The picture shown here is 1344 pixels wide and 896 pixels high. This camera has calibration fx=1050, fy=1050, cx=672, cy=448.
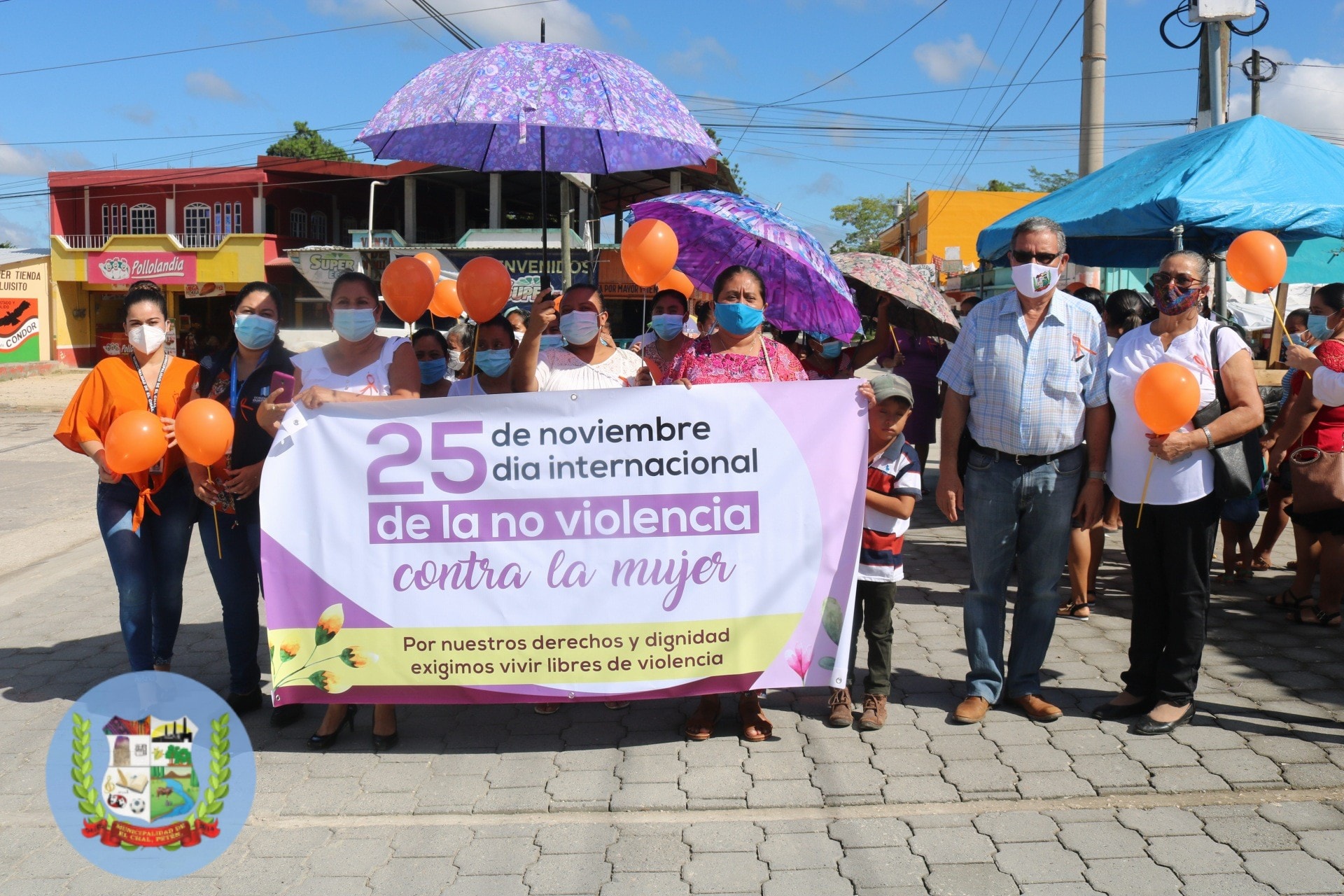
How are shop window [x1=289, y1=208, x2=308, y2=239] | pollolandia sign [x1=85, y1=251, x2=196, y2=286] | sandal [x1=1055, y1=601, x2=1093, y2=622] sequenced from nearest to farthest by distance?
1. sandal [x1=1055, y1=601, x2=1093, y2=622]
2. pollolandia sign [x1=85, y1=251, x2=196, y2=286]
3. shop window [x1=289, y1=208, x2=308, y2=239]

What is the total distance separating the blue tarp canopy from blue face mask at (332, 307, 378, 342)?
445 centimetres

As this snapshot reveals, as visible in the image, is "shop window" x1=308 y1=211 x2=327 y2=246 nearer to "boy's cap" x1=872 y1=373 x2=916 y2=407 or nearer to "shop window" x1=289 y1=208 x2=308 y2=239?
"shop window" x1=289 y1=208 x2=308 y2=239

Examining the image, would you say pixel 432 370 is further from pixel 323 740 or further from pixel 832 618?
pixel 832 618

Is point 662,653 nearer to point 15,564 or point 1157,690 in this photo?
point 1157,690

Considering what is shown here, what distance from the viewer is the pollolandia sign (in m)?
34.0

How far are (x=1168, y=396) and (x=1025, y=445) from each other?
0.55 metres

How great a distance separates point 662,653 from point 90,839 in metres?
2.04

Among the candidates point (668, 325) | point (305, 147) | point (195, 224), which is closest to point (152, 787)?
point (668, 325)

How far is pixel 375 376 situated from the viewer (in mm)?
4309

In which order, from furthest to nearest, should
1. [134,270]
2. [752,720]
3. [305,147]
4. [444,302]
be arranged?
[305,147], [134,270], [444,302], [752,720]

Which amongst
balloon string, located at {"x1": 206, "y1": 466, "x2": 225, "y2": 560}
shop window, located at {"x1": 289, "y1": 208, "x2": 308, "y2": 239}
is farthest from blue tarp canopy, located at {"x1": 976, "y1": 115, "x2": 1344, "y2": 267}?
shop window, located at {"x1": 289, "y1": 208, "x2": 308, "y2": 239}

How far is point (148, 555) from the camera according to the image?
14.9ft

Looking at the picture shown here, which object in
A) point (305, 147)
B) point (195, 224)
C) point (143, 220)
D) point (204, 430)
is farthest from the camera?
point (305, 147)

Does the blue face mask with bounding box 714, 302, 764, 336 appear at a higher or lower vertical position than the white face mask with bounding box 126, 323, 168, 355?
higher
